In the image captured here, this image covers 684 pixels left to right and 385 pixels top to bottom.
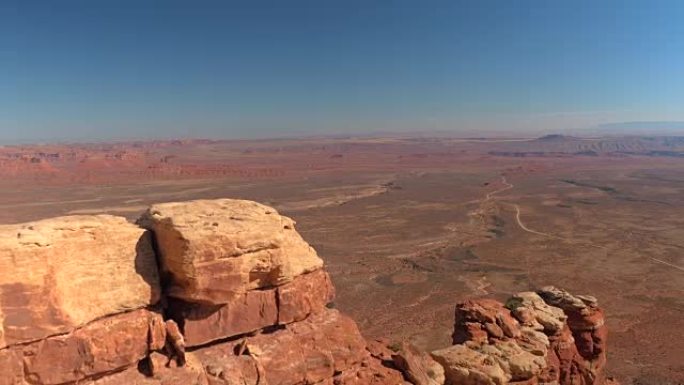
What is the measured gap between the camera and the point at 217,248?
11336mm

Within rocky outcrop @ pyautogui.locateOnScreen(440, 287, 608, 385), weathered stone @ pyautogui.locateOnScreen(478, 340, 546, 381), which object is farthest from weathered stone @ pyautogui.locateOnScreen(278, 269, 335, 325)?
weathered stone @ pyautogui.locateOnScreen(478, 340, 546, 381)

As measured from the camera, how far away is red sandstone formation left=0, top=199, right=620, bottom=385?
9.92 m

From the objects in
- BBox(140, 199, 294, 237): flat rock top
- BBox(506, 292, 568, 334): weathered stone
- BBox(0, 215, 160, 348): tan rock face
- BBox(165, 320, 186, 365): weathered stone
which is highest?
BBox(140, 199, 294, 237): flat rock top

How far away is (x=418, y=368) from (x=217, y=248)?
684 cm

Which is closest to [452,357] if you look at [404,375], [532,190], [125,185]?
[404,375]

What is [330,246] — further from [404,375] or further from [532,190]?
[532,190]

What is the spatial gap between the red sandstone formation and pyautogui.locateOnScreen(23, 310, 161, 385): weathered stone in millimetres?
21

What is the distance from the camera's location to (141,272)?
444 inches

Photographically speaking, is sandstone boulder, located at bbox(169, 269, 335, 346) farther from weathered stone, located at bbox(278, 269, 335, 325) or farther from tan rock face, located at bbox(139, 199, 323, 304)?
tan rock face, located at bbox(139, 199, 323, 304)

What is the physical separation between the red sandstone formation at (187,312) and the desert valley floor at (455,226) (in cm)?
1886

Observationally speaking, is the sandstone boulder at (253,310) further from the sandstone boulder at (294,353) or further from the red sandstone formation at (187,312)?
the sandstone boulder at (294,353)

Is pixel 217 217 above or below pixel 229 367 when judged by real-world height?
above

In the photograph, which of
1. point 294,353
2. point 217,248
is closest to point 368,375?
point 294,353

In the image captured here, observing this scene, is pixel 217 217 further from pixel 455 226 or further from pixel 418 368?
pixel 455 226
